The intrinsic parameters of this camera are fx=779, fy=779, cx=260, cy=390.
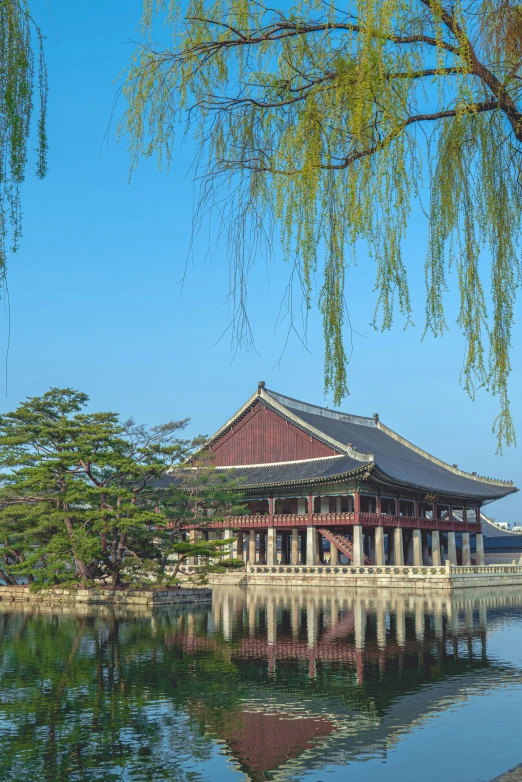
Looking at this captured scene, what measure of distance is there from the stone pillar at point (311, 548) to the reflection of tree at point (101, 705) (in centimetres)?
2724

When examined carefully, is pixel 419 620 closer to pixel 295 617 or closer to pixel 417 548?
pixel 295 617

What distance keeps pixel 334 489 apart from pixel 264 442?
883 centimetres

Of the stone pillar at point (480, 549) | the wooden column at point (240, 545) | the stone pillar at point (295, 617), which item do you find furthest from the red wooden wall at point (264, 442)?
the stone pillar at point (295, 617)

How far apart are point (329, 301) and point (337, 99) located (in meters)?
1.68

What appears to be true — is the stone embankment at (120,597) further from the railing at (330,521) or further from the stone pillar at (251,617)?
the railing at (330,521)

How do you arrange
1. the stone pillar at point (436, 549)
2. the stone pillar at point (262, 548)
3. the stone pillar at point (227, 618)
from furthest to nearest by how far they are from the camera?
the stone pillar at point (262, 548) < the stone pillar at point (436, 549) < the stone pillar at point (227, 618)

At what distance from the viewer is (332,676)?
14742 mm

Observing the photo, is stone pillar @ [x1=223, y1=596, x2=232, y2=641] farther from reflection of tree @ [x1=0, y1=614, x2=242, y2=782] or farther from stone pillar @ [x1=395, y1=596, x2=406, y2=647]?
stone pillar @ [x1=395, y1=596, x2=406, y2=647]

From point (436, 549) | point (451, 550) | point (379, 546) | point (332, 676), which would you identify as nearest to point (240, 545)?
point (379, 546)

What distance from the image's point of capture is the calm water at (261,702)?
29.9ft

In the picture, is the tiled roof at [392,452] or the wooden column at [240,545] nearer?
the tiled roof at [392,452]

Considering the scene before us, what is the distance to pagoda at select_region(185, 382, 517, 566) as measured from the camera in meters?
47.3

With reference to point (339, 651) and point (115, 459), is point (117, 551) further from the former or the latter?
point (339, 651)

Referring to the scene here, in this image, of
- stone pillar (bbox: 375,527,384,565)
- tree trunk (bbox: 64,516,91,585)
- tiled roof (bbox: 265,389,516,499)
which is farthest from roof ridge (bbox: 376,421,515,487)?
tree trunk (bbox: 64,516,91,585)
